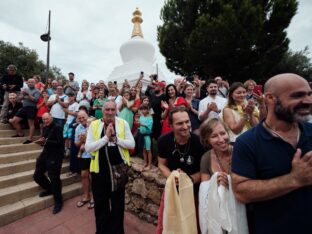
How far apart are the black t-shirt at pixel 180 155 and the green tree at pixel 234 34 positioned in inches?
411

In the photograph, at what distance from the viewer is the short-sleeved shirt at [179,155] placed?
224 centimetres

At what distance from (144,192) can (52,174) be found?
2075mm

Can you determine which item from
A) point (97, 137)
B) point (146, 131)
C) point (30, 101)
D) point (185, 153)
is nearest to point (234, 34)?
point (146, 131)

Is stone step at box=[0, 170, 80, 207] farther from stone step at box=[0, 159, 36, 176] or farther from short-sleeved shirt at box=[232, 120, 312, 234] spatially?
short-sleeved shirt at box=[232, 120, 312, 234]

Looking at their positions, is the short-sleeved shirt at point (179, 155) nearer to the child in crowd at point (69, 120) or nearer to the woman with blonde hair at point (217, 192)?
the woman with blonde hair at point (217, 192)

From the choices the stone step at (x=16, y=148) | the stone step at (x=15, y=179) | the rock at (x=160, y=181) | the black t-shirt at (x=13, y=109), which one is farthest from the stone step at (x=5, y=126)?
the rock at (x=160, y=181)

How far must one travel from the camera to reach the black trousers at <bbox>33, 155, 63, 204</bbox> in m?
4.32

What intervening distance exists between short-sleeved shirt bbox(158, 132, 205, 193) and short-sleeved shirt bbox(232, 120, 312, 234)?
0.85 meters

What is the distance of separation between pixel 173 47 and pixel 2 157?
12.3 metres

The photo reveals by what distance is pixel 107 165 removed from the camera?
120 inches

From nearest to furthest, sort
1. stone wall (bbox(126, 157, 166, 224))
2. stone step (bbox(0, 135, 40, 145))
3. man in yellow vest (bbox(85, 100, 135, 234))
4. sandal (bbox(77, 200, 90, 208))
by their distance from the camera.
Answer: man in yellow vest (bbox(85, 100, 135, 234)) < stone wall (bbox(126, 157, 166, 224)) < sandal (bbox(77, 200, 90, 208)) < stone step (bbox(0, 135, 40, 145))

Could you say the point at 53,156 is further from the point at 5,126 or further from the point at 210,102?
the point at 5,126

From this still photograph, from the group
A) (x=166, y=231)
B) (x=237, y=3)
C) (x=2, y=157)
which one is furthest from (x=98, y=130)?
(x=237, y=3)

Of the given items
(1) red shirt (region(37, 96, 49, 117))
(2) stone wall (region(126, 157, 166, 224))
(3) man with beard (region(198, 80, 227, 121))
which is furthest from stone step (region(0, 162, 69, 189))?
(3) man with beard (region(198, 80, 227, 121))
